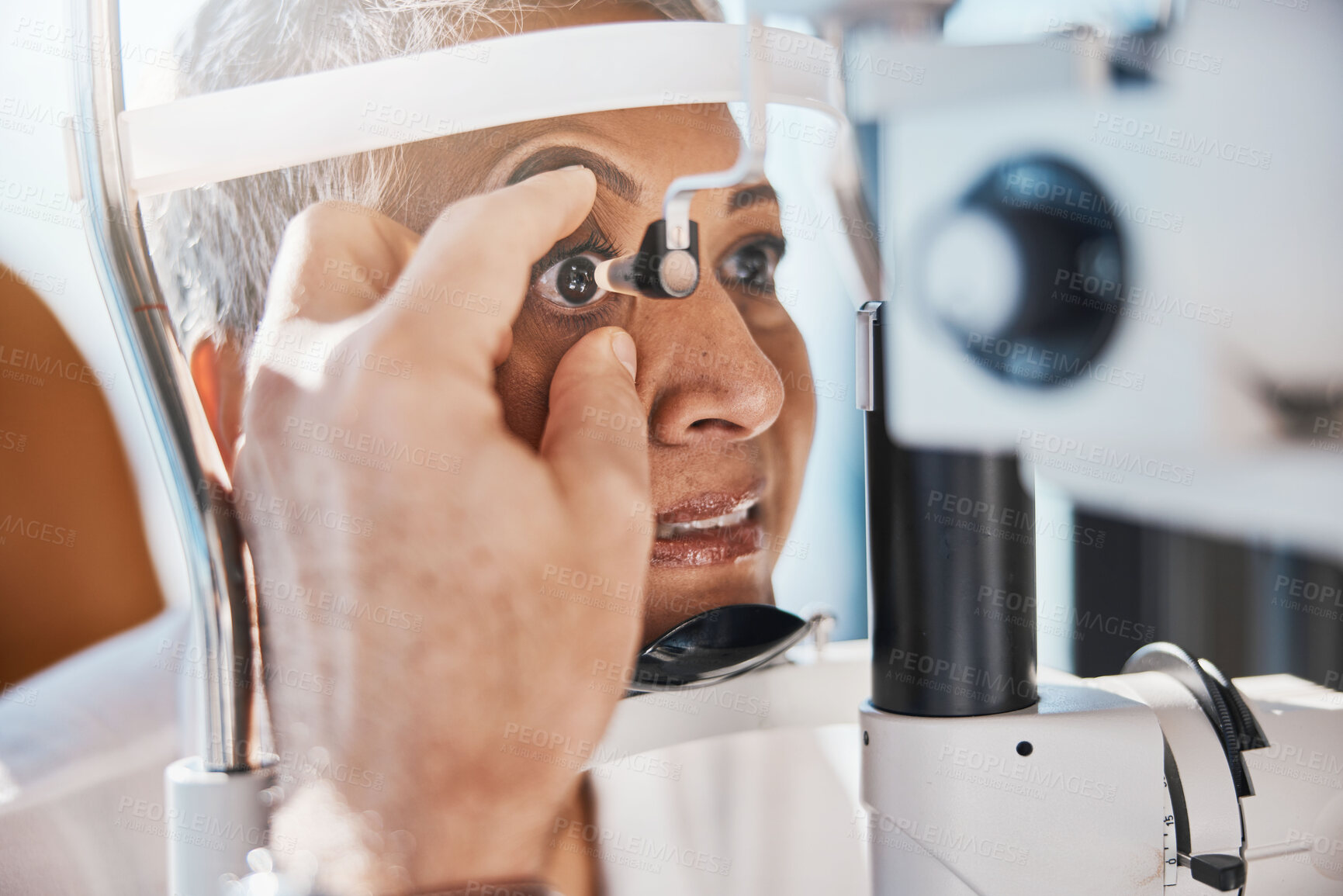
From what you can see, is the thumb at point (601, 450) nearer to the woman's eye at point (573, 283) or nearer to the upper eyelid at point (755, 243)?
the woman's eye at point (573, 283)

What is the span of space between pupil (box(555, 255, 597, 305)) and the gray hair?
108 mm

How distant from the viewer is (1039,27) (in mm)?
625

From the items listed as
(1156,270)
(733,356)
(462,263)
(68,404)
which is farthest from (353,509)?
(1156,270)

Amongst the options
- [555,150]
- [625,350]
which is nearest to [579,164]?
[555,150]

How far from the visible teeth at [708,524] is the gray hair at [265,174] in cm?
27

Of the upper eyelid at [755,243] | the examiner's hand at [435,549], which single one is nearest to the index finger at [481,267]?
the examiner's hand at [435,549]

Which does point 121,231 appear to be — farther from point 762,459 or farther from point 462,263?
point 762,459

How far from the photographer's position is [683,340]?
0.56 meters

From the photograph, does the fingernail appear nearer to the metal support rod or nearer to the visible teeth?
the visible teeth

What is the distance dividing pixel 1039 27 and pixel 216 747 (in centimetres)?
74

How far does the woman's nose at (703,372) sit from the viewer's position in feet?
1.83

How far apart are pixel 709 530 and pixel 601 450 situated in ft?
0.50

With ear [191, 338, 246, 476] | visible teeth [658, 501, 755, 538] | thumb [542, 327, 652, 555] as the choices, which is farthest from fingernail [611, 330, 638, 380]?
ear [191, 338, 246, 476]

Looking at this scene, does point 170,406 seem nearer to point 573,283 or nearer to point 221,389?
point 221,389
